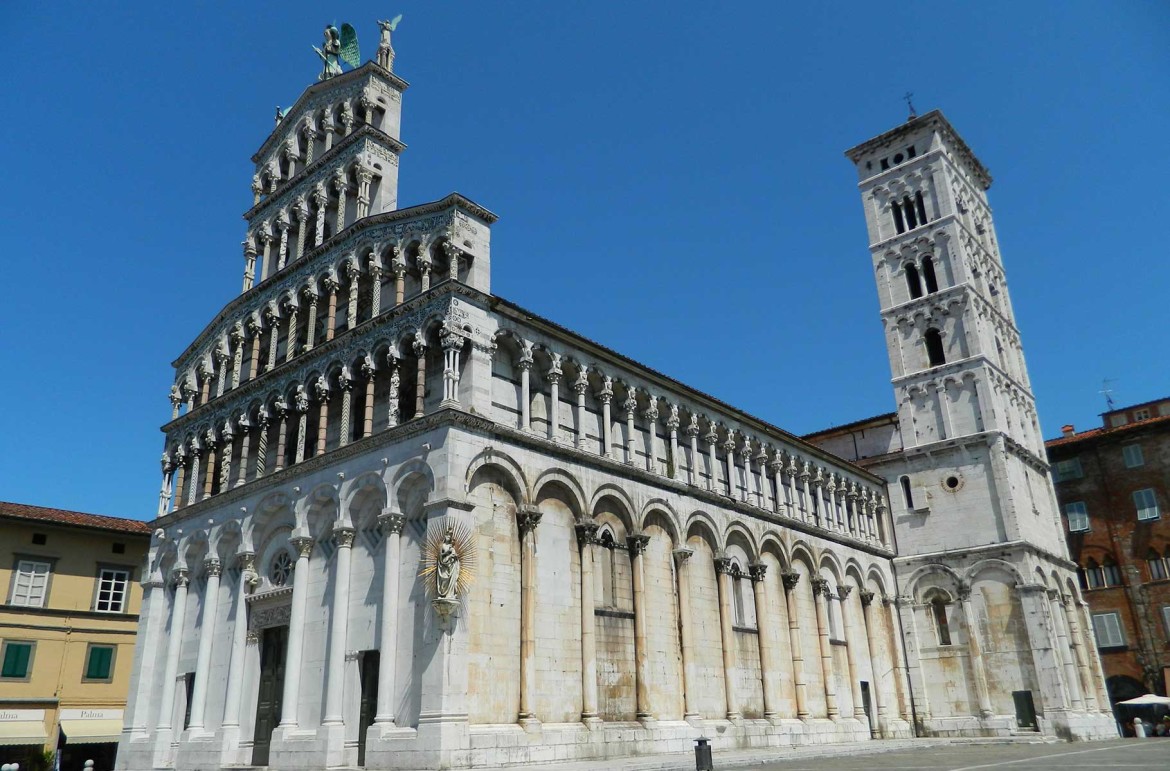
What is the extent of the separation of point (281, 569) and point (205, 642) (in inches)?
155

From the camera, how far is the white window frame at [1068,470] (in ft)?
159

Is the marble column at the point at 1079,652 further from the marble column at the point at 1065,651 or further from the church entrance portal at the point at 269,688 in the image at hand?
the church entrance portal at the point at 269,688

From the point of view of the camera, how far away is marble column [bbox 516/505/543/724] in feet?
69.1

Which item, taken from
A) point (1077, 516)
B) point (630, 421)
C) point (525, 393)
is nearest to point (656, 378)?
point (630, 421)

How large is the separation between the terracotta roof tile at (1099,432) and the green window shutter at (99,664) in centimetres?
4797

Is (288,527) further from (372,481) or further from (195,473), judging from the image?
(195,473)

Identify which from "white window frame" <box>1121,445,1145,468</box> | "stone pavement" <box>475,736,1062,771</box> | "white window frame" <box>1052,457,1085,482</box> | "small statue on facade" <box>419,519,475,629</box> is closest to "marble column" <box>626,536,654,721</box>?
"stone pavement" <box>475,736,1062,771</box>

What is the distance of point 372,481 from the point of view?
23.1 metres

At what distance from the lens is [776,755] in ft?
82.6

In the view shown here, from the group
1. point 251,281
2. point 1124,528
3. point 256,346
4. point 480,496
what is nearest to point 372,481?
point 480,496

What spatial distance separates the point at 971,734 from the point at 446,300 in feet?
96.9

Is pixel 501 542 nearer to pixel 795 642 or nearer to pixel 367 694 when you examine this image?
pixel 367 694

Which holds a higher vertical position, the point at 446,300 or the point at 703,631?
the point at 446,300

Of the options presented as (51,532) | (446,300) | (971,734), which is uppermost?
(446,300)
